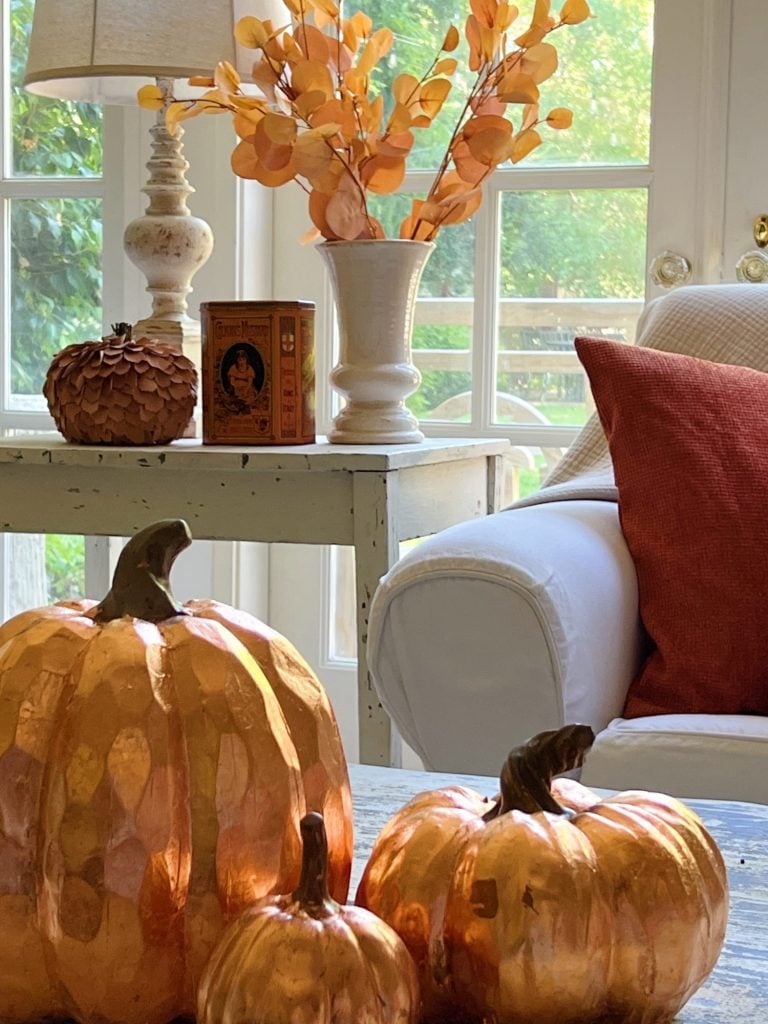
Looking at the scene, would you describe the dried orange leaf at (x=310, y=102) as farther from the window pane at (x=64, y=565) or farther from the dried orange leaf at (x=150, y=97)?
the window pane at (x=64, y=565)

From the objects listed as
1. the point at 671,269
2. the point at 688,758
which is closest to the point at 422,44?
the point at 671,269

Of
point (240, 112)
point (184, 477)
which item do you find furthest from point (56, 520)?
point (240, 112)

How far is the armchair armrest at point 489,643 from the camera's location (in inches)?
44.8

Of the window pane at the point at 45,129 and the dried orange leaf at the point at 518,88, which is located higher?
the window pane at the point at 45,129

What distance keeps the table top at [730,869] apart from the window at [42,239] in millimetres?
1719

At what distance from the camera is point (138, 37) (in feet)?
5.21

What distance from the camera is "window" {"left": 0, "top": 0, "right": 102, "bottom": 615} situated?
2.34 m

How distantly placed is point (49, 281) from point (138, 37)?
86 centimetres

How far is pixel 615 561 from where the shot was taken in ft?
4.27

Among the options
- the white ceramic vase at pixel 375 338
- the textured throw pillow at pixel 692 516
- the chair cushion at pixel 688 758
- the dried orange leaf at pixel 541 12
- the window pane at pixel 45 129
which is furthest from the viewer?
the window pane at pixel 45 129

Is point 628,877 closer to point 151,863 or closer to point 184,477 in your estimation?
point 151,863

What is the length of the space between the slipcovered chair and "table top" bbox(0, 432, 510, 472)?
8.4 inches

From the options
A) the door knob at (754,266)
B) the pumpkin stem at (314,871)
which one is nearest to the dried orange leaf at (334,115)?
the door knob at (754,266)

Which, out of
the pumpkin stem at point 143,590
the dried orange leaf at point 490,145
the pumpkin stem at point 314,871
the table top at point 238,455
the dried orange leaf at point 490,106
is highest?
the dried orange leaf at point 490,106
